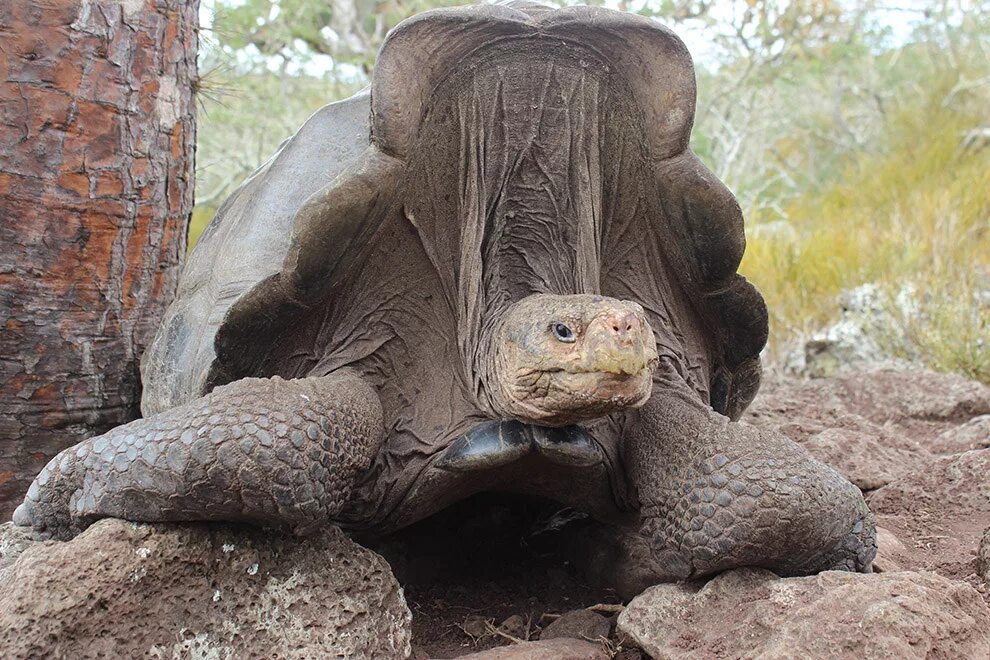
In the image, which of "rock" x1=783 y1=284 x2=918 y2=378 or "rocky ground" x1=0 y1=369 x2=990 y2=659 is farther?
"rock" x1=783 y1=284 x2=918 y2=378

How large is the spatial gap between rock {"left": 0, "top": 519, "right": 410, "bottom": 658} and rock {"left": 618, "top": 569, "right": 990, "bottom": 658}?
0.57 metres

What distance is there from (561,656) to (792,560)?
0.58 meters

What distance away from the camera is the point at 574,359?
1.88 metres

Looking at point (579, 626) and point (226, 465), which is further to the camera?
point (579, 626)

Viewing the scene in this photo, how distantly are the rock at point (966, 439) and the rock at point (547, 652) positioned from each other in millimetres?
2431

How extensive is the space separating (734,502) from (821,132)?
17.4 metres

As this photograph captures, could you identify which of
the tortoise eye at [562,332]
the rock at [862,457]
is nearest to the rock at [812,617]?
the tortoise eye at [562,332]

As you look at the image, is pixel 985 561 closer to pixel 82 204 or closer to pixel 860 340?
pixel 82 204

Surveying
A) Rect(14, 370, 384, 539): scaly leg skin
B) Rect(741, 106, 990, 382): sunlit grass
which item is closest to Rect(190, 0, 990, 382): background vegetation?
Rect(741, 106, 990, 382): sunlit grass

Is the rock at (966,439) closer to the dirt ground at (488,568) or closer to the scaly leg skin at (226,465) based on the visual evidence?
the dirt ground at (488,568)

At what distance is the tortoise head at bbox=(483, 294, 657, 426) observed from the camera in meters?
1.85

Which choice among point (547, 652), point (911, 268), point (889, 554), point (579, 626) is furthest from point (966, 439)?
point (911, 268)

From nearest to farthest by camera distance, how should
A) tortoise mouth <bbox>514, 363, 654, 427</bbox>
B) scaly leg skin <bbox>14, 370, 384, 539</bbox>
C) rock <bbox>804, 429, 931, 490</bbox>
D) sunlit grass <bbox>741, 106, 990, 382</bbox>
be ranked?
tortoise mouth <bbox>514, 363, 654, 427</bbox> < scaly leg skin <bbox>14, 370, 384, 539</bbox> < rock <bbox>804, 429, 931, 490</bbox> < sunlit grass <bbox>741, 106, 990, 382</bbox>

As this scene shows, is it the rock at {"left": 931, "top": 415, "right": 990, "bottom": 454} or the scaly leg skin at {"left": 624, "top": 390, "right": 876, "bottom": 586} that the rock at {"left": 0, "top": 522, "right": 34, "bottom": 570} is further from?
the rock at {"left": 931, "top": 415, "right": 990, "bottom": 454}
